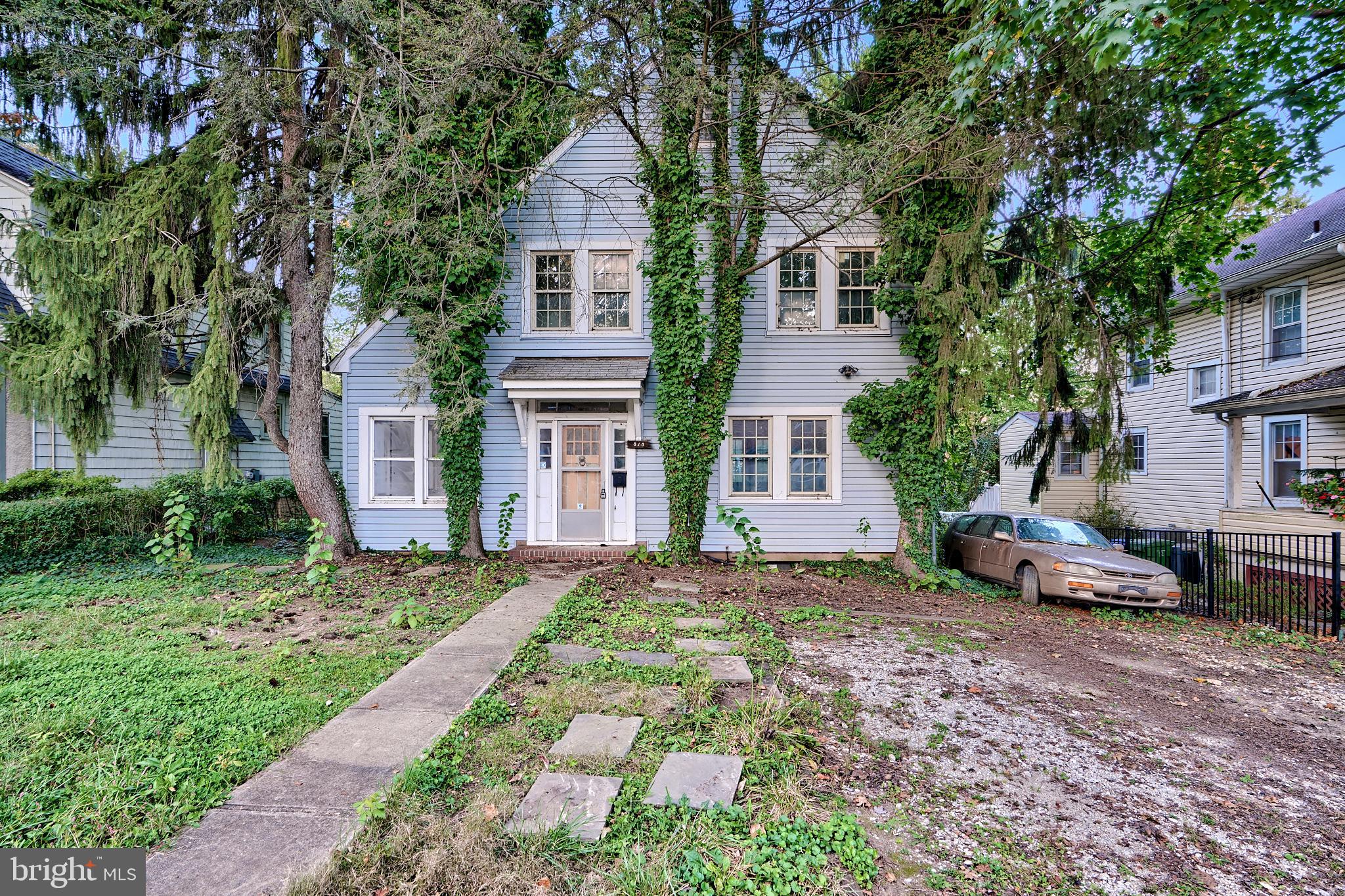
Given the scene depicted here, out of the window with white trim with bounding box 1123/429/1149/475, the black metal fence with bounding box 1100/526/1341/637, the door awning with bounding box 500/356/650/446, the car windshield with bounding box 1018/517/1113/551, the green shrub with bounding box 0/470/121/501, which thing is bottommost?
the black metal fence with bounding box 1100/526/1341/637

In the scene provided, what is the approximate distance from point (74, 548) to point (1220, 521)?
21.2 m

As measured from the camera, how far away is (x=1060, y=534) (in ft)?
27.1

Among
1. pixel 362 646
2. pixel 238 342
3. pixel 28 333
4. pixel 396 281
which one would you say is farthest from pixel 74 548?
pixel 362 646

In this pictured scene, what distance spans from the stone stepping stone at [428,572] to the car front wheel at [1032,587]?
8475mm

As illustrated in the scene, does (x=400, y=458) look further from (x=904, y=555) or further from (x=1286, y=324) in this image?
(x=1286, y=324)

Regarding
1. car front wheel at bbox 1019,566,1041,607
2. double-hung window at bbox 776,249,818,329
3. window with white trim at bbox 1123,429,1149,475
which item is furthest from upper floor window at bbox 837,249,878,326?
window with white trim at bbox 1123,429,1149,475

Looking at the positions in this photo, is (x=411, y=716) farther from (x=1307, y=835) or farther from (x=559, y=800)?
(x=1307, y=835)

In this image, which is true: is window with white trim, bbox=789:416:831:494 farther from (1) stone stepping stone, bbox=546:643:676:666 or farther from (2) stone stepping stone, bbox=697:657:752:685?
(1) stone stepping stone, bbox=546:643:676:666

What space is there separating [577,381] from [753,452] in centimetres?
336

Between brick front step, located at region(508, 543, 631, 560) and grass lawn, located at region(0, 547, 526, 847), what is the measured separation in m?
1.47

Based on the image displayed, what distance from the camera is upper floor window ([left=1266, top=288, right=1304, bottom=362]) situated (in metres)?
11.0

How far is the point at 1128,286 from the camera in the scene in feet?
28.6

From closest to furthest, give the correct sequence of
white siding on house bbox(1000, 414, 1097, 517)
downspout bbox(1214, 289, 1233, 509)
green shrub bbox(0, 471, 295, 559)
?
green shrub bbox(0, 471, 295, 559), downspout bbox(1214, 289, 1233, 509), white siding on house bbox(1000, 414, 1097, 517)

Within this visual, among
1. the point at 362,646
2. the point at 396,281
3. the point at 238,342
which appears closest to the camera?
the point at 362,646
